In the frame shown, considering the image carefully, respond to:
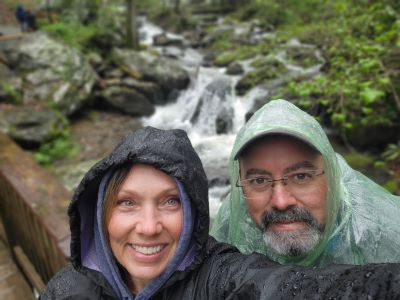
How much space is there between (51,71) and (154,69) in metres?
3.94

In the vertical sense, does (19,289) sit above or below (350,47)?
below

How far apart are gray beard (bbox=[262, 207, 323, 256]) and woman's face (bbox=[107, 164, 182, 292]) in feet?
1.77

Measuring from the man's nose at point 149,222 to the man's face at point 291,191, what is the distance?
583mm

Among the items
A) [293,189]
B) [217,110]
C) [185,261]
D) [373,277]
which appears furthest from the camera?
[217,110]

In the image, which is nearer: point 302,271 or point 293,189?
point 302,271

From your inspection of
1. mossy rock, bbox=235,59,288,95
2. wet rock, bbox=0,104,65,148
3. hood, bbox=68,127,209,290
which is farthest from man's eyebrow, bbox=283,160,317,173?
mossy rock, bbox=235,59,288,95

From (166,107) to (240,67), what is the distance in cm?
347

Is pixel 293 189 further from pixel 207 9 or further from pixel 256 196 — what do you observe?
pixel 207 9

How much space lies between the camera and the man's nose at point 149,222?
4.98 feet

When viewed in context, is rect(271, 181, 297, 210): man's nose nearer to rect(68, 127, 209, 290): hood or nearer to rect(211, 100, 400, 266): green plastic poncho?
rect(211, 100, 400, 266): green plastic poncho

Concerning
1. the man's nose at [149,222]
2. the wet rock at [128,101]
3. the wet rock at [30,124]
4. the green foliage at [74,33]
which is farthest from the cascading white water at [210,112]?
the man's nose at [149,222]

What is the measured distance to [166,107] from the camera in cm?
1460

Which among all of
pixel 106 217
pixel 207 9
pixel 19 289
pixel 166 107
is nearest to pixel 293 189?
pixel 106 217

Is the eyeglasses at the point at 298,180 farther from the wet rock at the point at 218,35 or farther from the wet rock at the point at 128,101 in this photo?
the wet rock at the point at 218,35
